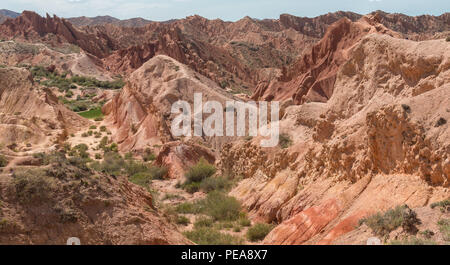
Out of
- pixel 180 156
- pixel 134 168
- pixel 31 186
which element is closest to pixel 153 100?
pixel 134 168

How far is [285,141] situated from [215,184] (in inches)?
138

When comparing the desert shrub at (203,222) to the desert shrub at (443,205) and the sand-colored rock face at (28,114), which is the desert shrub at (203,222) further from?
the sand-colored rock face at (28,114)

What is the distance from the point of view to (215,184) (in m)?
16.5

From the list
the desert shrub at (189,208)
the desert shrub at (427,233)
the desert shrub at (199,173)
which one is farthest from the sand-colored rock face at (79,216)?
the desert shrub at (199,173)

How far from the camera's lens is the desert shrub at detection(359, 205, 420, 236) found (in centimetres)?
641

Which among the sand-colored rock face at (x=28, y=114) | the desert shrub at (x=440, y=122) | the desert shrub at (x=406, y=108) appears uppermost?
the desert shrub at (x=406, y=108)

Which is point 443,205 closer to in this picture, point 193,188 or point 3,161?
point 3,161

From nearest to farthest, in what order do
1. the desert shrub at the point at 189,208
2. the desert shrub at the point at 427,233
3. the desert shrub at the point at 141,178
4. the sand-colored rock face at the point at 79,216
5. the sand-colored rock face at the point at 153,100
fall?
the desert shrub at the point at 427,233 < the sand-colored rock face at the point at 79,216 < the desert shrub at the point at 189,208 < the desert shrub at the point at 141,178 < the sand-colored rock face at the point at 153,100

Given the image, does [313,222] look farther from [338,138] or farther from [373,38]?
[373,38]

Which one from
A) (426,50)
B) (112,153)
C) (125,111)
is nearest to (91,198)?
(426,50)

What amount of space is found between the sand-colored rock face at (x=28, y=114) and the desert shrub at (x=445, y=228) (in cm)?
2153

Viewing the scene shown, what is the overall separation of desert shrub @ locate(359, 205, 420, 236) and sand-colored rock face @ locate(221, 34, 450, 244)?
72cm

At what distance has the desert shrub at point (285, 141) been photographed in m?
14.4

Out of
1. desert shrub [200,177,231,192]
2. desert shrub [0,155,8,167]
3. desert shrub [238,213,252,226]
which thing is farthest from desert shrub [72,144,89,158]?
desert shrub [0,155,8,167]
